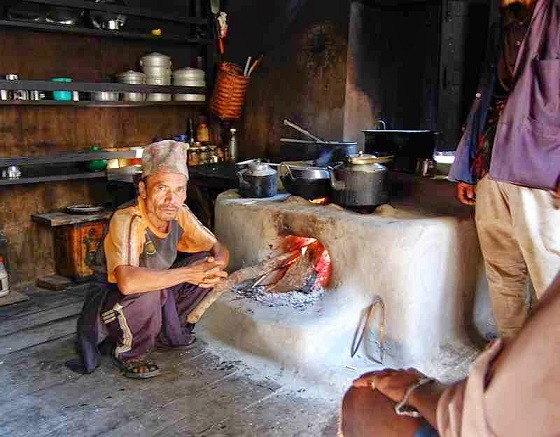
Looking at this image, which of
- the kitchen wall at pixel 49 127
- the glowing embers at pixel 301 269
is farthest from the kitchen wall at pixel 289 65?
the glowing embers at pixel 301 269

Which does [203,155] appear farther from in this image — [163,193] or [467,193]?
[467,193]

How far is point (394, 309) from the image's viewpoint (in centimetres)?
329

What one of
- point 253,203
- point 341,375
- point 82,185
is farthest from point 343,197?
point 82,185

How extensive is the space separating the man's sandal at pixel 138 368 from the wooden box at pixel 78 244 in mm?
1949

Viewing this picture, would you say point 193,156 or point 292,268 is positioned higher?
point 193,156

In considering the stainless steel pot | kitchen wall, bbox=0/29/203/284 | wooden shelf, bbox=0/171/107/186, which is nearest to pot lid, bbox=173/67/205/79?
kitchen wall, bbox=0/29/203/284

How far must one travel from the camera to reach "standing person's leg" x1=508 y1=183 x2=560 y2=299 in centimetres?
270

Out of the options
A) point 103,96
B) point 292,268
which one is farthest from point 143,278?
point 103,96

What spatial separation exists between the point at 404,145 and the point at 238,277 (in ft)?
5.03

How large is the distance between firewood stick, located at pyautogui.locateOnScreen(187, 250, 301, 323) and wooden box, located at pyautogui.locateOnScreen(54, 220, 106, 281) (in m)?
1.88

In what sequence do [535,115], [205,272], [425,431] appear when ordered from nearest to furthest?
[425,431] → [535,115] → [205,272]

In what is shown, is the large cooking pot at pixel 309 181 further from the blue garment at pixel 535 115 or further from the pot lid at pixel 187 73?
the pot lid at pixel 187 73

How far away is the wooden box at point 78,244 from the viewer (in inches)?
198

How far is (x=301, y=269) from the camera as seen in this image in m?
3.79
